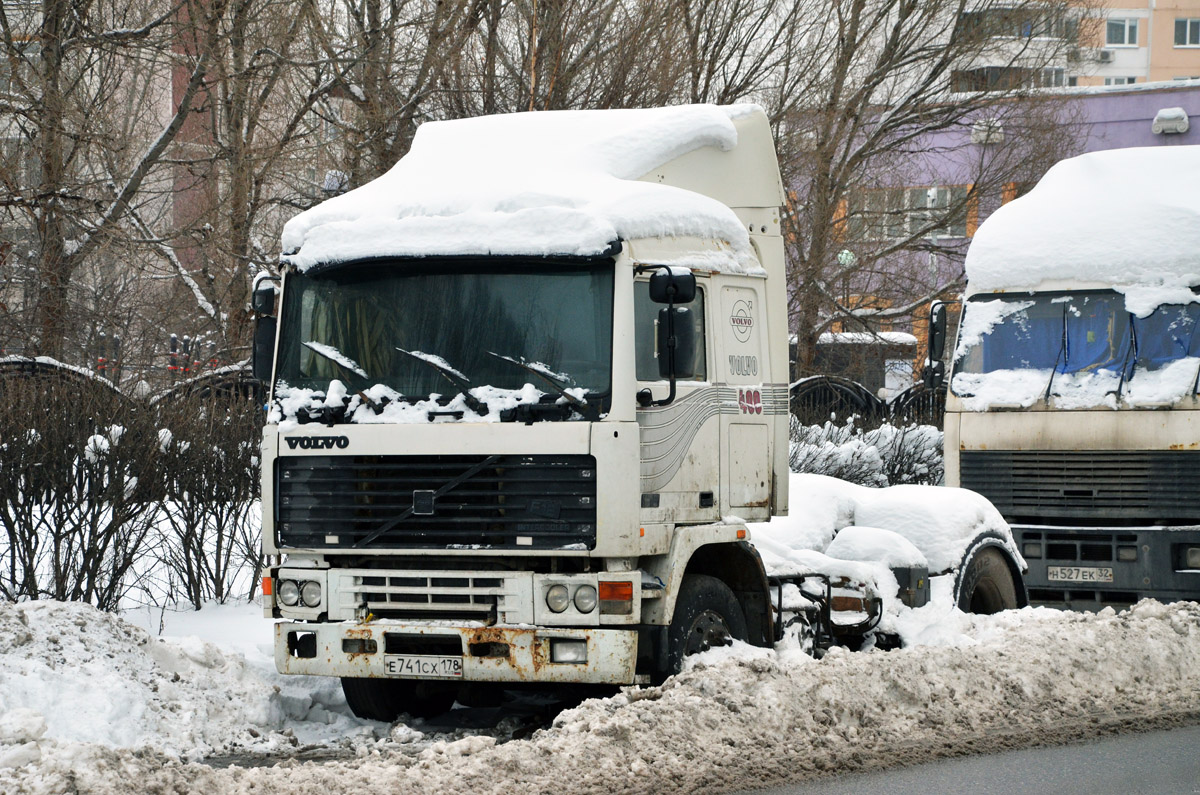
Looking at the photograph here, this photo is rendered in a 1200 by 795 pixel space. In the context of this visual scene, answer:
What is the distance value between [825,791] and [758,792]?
0.94ft

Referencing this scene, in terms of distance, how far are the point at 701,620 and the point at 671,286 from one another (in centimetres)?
185

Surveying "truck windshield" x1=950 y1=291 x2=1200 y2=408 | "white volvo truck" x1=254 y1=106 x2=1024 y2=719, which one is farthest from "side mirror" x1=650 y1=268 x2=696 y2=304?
"truck windshield" x1=950 y1=291 x2=1200 y2=408

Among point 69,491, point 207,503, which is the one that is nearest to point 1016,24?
point 207,503

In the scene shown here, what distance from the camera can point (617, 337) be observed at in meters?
7.68

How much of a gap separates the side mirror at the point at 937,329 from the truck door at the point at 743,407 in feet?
14.6

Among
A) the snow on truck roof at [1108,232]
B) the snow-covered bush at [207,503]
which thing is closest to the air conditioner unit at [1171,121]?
the snow on truck roof at [1108,232]

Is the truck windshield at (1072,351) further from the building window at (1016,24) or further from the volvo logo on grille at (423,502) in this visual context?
the building window at (1016,24)

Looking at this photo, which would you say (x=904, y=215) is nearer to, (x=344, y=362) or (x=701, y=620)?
(x=701, y=620)

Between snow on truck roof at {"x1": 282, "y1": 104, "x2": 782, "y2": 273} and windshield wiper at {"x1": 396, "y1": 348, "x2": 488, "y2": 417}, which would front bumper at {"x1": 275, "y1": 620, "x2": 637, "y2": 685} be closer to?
windshield wiper at {"x1": 396, "y1": 348, "x2": 488, "y2": 417}

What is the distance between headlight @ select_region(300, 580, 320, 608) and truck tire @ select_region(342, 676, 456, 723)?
551mm

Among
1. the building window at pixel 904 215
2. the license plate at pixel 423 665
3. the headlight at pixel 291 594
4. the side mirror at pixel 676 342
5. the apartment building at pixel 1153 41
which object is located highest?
the apartment building at pixel 1153 41

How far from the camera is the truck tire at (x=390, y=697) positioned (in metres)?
8.45

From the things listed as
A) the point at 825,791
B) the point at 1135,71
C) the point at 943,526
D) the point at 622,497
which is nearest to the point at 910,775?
the point at 825,791

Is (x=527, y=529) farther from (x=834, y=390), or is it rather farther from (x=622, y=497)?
(x=834, y=390)
